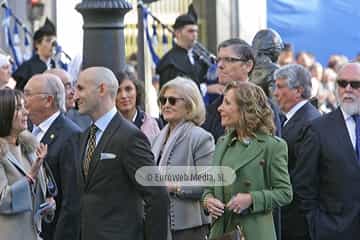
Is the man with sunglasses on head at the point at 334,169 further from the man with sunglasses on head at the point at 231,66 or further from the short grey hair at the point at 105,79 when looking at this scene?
the short grey hair at the point at 105,79

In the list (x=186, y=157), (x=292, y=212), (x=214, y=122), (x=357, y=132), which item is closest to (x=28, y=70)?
(x=214, y=122)

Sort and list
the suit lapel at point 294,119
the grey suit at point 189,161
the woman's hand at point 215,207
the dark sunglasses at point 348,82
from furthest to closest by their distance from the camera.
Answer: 1. the suit lapel at point 294,119
2. the dark sunglasses at point 348,82
3. the grey suit at point 189,161
4. the woman's hand at point 215,207

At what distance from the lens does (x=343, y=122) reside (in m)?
9.48

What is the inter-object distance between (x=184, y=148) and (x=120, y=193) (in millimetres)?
1228

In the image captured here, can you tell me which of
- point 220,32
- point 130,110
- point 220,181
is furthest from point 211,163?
point 220,32

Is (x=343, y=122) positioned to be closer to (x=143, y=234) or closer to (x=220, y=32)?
(x=143, y=234)

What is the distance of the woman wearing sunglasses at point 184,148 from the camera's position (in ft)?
30.2

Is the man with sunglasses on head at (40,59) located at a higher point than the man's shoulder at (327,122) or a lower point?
higher

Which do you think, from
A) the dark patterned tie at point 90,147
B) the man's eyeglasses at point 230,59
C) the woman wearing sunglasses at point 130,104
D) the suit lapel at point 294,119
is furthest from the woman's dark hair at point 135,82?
the dark patterned tie at point 90,147

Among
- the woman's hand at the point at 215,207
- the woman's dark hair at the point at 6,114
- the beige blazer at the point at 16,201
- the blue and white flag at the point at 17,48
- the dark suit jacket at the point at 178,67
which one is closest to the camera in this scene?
the woman's hand at the point at 215,207

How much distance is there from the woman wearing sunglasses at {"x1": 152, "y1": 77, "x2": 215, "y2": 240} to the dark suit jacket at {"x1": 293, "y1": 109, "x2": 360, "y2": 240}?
753 mm

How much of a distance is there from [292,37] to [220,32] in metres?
7.37

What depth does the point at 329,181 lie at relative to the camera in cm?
932

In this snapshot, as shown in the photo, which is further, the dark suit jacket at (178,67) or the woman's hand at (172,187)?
the dark suit jacket at (178,67)
